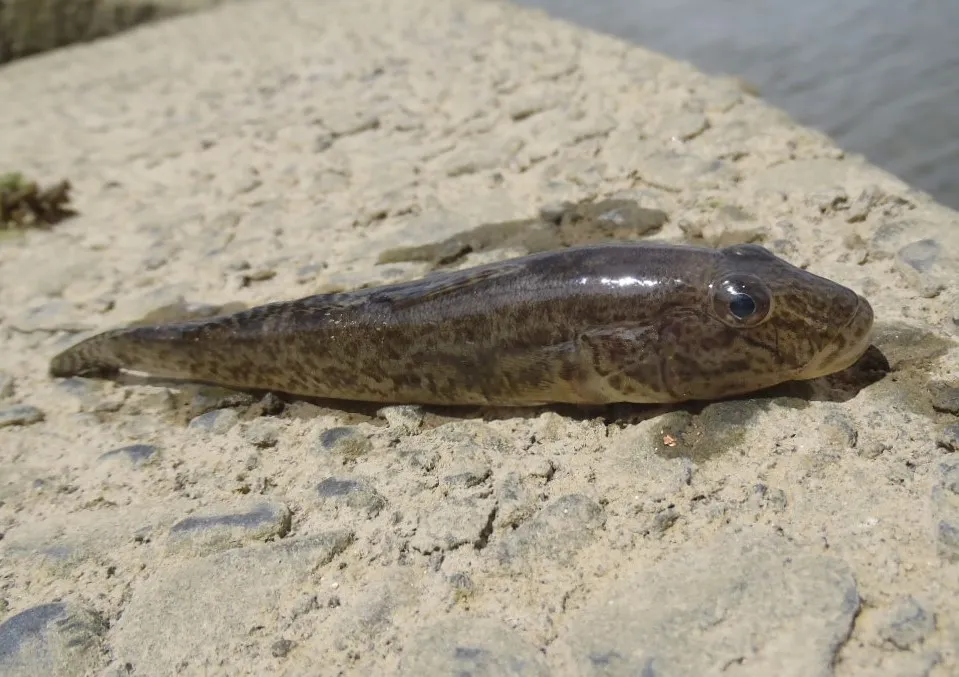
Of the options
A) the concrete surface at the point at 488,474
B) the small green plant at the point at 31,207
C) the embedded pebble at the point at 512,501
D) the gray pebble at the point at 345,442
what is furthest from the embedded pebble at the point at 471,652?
the small green plant at the point at 31,207

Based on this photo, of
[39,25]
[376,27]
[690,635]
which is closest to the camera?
[690,635]

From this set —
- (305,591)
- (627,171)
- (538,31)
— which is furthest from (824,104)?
(305,591)

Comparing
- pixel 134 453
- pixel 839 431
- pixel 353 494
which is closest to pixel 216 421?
pixel 134 453

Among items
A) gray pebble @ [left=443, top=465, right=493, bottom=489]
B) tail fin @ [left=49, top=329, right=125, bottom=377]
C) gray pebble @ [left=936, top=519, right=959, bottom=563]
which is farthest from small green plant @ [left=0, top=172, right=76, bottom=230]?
gray pebble @ [left=936, top=519, right=959, bottom=563]

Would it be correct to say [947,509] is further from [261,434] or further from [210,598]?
[261,434]

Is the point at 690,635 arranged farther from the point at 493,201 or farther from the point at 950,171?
the point at 950,171

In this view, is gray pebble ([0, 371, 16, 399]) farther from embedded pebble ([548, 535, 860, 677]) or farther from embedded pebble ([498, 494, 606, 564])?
embedded pebble ([548, 535, 860, 677])

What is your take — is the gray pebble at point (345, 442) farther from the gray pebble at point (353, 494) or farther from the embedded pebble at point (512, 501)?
the embedded pebble at point (512, 501)
